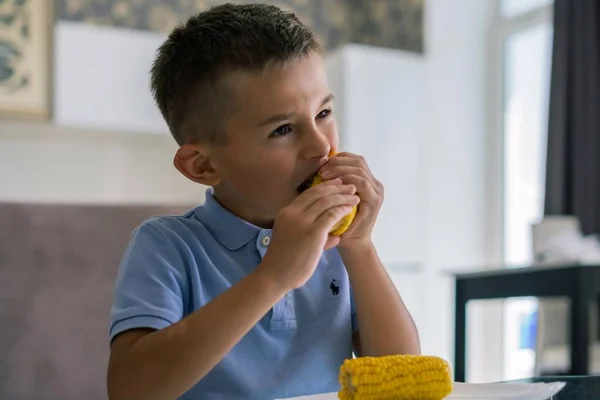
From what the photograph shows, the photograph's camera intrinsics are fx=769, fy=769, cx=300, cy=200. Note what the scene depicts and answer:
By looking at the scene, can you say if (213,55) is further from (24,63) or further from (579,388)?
(24,63)

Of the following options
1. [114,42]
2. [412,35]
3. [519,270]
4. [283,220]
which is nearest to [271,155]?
[283,220]

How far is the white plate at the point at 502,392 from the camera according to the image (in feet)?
2.13

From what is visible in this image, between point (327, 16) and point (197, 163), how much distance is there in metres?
4.00

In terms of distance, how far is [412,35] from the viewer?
4.60m

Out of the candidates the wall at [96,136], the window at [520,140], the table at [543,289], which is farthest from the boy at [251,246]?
the window at [520,140]

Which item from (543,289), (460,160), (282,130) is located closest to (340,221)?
(282,130)

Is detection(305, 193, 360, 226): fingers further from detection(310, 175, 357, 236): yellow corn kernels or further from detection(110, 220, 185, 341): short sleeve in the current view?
detection(110, 220, 185, 341): short sleeve

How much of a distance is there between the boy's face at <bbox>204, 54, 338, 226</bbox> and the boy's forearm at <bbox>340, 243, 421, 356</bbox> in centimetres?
14

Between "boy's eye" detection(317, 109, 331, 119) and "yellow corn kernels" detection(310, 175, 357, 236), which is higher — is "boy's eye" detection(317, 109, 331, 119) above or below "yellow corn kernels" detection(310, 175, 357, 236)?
above

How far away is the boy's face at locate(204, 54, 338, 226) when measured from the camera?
0.88m

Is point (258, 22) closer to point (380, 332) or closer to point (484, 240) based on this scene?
point (380, 332)

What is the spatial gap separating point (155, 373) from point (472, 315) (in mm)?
4022

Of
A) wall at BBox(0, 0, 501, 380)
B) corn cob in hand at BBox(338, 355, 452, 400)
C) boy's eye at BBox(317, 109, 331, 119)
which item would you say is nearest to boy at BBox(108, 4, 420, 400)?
boy's eye at BBox(317, 109, 331, 119)

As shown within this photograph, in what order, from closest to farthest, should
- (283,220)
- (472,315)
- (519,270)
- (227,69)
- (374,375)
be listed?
(374,375), (283,220), (227,69), (519,270), (472,315)
